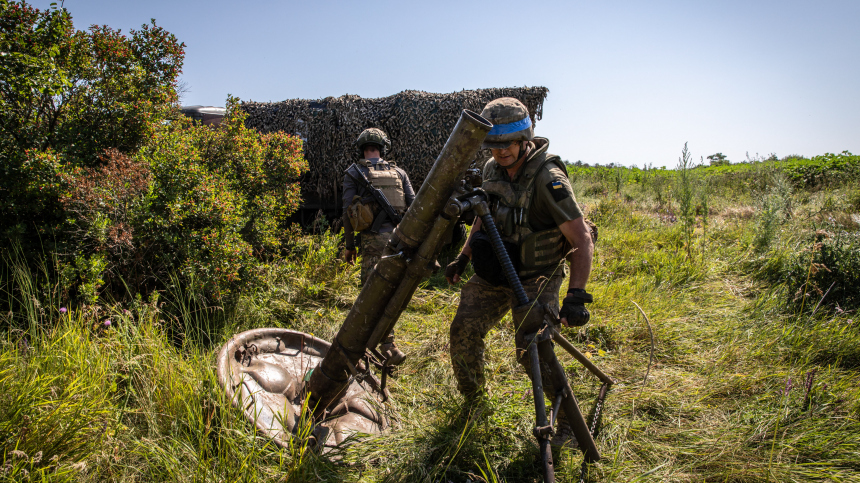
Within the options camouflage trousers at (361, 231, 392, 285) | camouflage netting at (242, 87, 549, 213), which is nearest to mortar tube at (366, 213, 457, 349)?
camouflage trousers at (361, 231, 392, 285)

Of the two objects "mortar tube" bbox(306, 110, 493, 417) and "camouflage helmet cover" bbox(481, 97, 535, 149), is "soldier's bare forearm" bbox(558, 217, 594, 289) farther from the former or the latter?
"mortar tube" bbox(306, 110, 493, 417)

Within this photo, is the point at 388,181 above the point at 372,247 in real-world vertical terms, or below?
above

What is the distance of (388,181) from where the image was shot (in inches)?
184

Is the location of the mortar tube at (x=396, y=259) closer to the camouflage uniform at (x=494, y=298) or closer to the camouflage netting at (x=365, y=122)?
the camouflage uniform at (x=494, y=298)

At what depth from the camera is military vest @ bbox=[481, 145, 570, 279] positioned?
2.56 m

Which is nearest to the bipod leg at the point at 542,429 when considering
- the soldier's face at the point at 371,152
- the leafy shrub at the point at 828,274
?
the soldier's face at the point at 371,152

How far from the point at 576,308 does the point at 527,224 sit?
64 centimetres

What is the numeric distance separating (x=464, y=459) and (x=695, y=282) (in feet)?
14.8

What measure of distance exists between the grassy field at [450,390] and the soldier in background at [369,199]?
762mm

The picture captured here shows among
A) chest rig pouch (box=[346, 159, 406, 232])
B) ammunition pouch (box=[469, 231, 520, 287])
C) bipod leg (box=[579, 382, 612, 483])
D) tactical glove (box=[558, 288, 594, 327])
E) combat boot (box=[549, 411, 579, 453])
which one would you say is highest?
chest rig pouch (box=[346, 159, 406, 232])

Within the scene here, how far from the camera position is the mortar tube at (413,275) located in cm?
201

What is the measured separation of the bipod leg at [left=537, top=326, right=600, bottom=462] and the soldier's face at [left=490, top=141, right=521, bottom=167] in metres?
1.17

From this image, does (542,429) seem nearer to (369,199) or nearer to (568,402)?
(568,402)

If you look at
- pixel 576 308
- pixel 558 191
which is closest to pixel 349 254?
pixel 558 191
